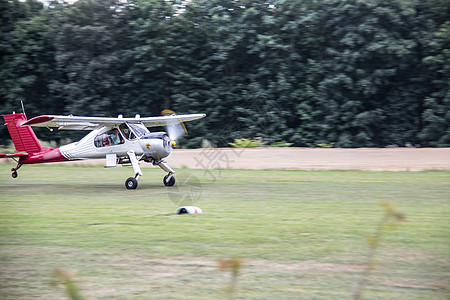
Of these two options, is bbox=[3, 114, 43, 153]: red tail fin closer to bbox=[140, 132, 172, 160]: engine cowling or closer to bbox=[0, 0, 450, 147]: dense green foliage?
bbox=[140, 132, 172, 160]: engine cowling

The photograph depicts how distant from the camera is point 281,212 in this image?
10289 millimetres

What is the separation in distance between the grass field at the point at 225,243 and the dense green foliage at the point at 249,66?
1797 centimetres

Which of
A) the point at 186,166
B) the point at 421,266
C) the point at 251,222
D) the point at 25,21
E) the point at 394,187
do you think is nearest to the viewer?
the point at 421,266

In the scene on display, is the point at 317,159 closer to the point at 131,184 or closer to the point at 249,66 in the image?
the point at 131,184

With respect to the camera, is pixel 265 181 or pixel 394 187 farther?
pixel 265 181

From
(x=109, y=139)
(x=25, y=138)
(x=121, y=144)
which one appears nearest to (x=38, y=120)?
(x=109, y=139)

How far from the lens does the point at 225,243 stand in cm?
724

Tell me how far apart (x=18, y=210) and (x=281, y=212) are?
5.50 m

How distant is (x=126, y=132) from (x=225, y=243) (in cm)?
971

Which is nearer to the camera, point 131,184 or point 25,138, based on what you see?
point 131,184

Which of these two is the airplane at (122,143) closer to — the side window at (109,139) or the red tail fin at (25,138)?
the side window at (109,139)

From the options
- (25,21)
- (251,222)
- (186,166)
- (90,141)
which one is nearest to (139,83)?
(25,21)

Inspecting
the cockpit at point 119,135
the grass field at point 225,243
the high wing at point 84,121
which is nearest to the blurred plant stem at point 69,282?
the grass field at point 225,243

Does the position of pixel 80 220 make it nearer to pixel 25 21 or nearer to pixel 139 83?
pixel 139 83
